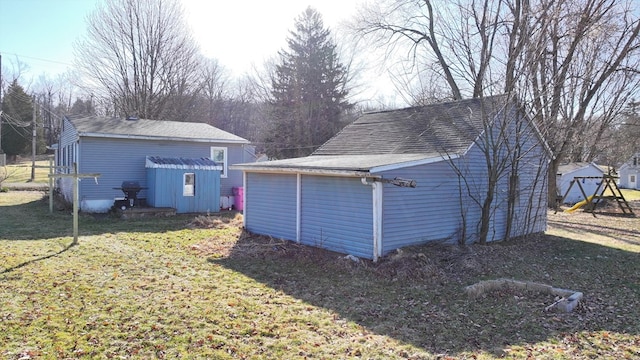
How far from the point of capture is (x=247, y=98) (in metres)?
44.5

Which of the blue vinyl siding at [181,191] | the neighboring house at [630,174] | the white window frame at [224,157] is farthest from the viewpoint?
the neighboring house at [630,174]

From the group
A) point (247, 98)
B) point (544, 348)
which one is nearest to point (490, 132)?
point (544, 348)

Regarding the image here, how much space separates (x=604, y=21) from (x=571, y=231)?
10.2 m

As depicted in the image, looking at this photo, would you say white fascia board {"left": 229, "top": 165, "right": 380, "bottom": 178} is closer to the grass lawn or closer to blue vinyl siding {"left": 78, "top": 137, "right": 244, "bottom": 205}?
the grass lawn

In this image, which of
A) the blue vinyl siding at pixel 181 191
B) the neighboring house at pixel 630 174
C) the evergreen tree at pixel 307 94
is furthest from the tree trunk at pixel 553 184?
the neighboring house at pixel 630 174

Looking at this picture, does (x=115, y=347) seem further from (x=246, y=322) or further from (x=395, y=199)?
(x=395, y=199)

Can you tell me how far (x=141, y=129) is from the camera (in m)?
16.7

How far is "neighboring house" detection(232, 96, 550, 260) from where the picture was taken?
29.3 ft

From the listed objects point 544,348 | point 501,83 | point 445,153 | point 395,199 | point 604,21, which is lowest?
point 544,348

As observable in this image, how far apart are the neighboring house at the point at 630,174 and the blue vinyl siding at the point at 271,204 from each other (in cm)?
5405

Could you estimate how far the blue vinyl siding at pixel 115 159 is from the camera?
14984 millimetres

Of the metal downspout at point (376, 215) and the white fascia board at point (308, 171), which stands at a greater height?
the white fascia board at point (308, 171)

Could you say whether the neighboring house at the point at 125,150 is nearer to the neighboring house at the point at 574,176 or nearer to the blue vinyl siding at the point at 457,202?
the blue vinyl siding at the point at 457,202

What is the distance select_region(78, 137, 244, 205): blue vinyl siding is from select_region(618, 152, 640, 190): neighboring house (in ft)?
177
